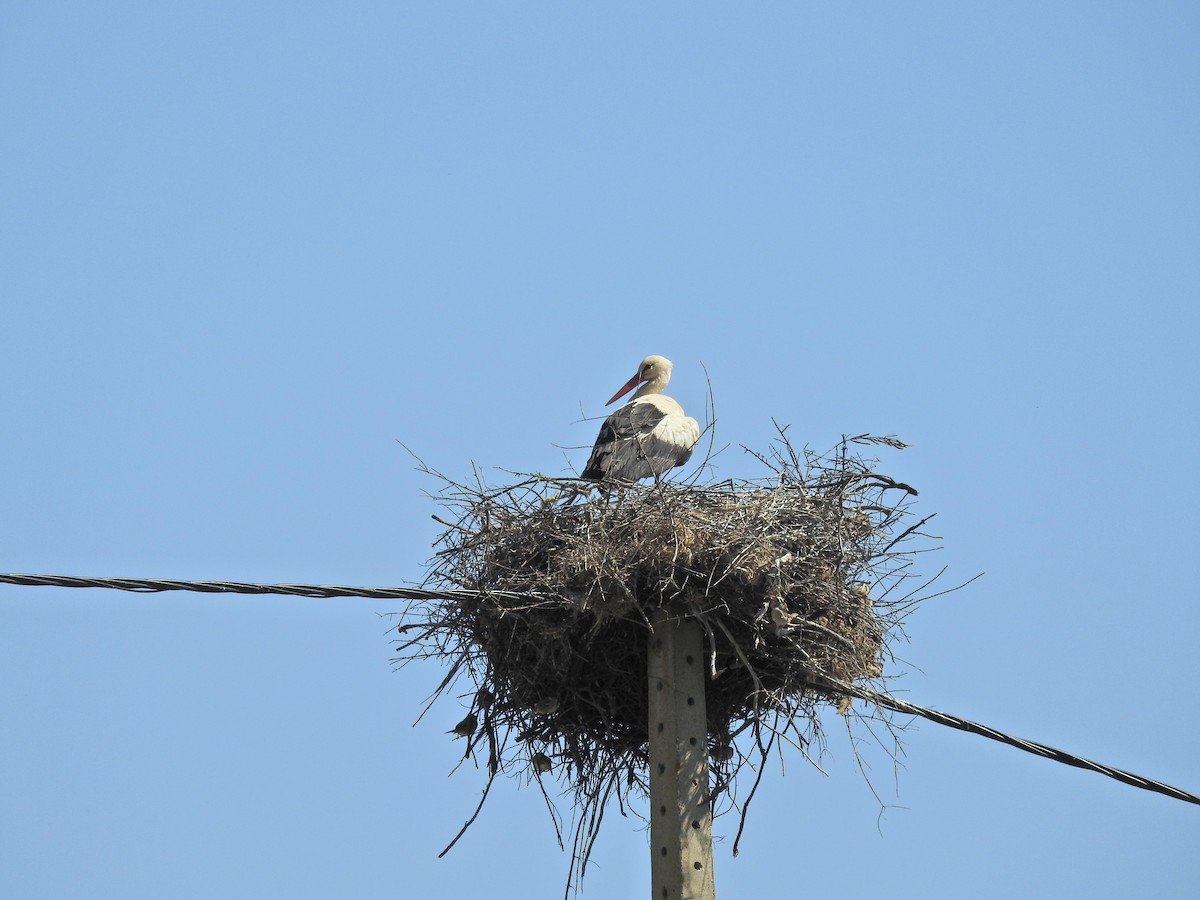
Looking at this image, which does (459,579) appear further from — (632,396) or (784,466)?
(632,396)

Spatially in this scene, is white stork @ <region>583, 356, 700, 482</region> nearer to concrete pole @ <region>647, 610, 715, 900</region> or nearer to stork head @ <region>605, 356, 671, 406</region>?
stork head @ <region>605, 356, 671, 406</region>

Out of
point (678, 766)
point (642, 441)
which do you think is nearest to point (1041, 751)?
point (678, 766)

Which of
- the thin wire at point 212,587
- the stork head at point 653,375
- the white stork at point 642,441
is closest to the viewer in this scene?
the thin wire at point 212,587

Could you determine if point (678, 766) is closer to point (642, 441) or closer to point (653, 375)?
point (642, 441)

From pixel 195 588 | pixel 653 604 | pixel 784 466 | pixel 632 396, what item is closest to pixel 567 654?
pixel 653 604

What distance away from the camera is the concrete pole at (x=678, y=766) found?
18.7ft

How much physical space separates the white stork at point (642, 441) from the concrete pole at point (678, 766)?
87.1 inches

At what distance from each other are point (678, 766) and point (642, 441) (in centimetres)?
315

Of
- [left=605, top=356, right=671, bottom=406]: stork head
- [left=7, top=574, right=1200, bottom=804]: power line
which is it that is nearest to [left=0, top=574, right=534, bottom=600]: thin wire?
[left=7, top=574, right=1200, bottom=804]: power line

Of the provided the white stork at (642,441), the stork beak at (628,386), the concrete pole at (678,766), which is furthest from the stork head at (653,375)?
the concrete pole at (678,766)

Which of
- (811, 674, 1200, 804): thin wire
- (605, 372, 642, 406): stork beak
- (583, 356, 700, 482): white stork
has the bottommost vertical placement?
(811, 674, 1200, 804): thin wire

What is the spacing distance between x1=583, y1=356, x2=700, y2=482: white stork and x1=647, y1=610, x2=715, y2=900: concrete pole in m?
2.21

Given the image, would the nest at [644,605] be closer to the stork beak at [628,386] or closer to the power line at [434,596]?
the power line at [434,596]

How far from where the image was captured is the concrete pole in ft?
18.7
